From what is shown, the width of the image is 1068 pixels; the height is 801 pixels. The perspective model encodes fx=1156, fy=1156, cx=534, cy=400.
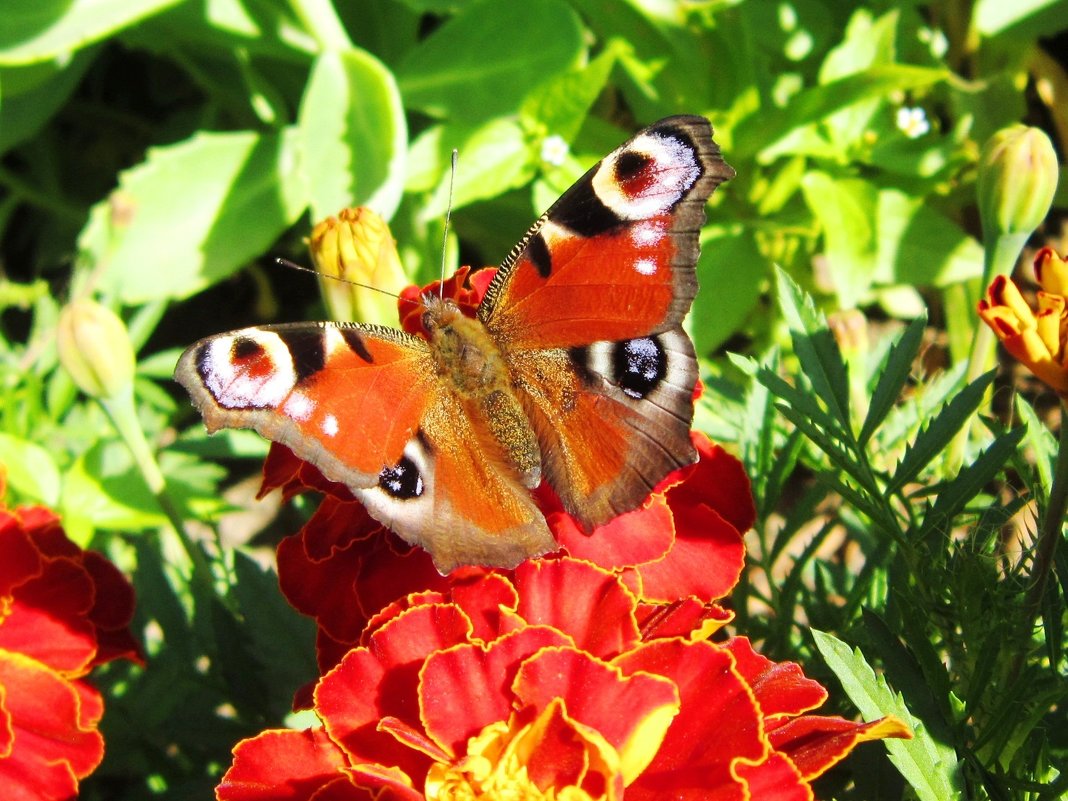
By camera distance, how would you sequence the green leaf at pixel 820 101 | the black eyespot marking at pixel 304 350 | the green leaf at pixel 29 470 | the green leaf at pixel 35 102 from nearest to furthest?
the black eyespot marking at pixel 304 350 → the green leaf at pixel 29 470 → the green leaf at pixel 820 101 → the green leaf at pixel 35 102

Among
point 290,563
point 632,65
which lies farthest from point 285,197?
point 290,563

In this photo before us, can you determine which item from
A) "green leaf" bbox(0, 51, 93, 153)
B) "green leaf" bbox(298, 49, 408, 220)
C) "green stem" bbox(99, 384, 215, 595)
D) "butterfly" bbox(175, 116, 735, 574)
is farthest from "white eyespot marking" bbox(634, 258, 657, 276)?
"green leaf" bbox(0, 51, 93, 153)

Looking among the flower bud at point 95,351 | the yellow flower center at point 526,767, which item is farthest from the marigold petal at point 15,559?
the yellow flower center at point 526,767

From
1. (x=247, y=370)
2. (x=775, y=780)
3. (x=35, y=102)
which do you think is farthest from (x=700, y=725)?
(x=35, y=102)

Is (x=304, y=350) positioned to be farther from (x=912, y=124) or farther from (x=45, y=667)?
(x=912, y=124)

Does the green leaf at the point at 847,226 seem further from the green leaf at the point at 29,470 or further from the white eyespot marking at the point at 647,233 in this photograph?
the green leaf at the point at 29,470

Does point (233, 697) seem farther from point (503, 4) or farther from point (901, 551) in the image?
point (503, 4)
